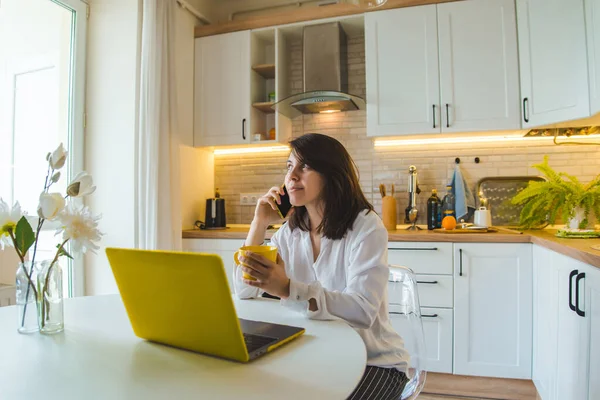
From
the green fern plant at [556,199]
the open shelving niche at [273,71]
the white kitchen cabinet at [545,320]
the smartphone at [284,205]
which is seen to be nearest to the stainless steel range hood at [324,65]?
the open shelving niche at [273,71]

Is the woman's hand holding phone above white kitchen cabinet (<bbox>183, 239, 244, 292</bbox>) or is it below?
above

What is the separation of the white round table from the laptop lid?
0.03 metres

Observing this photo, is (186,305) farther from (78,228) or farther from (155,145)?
(155,145)

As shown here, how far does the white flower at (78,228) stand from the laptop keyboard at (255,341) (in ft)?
1.24

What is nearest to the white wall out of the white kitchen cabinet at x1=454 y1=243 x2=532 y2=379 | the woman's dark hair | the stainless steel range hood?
the stainless steel range hood

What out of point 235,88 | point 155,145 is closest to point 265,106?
point 235,88

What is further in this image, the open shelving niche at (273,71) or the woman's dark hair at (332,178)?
the open shelving niche at (273,71)

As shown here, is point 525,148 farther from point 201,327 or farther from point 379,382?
point 201,327

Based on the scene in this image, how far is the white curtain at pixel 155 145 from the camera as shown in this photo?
269 centimetres

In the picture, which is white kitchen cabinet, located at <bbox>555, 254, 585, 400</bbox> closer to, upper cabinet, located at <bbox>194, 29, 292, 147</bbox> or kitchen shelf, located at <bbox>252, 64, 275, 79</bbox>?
upper cabinet, located at <bbox>194, 29, 292, 147</bbox>

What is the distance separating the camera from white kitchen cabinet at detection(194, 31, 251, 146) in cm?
316

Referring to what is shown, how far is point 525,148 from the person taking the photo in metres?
2.92

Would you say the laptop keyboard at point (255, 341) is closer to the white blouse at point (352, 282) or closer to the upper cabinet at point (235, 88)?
the white blouse at point (352, 282)

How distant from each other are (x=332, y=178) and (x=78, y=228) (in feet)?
2.41
